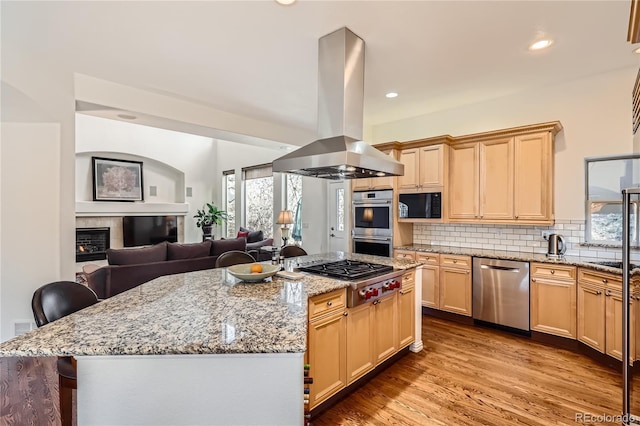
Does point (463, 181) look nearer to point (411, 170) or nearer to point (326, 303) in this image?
point (411, 170)

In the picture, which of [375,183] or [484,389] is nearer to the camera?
[484,389]

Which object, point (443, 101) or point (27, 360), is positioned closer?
point (27, 360)

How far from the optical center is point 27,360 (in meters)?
2.94

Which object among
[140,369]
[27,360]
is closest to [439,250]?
[140,369]

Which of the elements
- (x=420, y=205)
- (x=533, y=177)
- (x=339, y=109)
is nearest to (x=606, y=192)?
(x=533, y=177)

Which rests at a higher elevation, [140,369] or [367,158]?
[367,158]

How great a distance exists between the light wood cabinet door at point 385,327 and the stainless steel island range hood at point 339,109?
1.10 m

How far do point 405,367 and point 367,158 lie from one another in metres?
1.91

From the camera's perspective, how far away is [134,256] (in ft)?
12.7

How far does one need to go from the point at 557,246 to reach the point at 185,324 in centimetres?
382

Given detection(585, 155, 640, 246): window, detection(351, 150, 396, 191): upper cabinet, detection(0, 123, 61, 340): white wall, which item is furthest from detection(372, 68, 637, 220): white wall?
detection(0, 123, 61, 340): white wall

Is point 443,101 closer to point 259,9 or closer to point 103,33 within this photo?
point 259,9

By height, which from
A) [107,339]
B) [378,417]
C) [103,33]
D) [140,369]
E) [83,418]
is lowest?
[378,417]

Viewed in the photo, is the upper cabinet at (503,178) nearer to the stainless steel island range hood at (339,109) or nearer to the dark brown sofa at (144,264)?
the stainless steel island range hood at (339,109)
